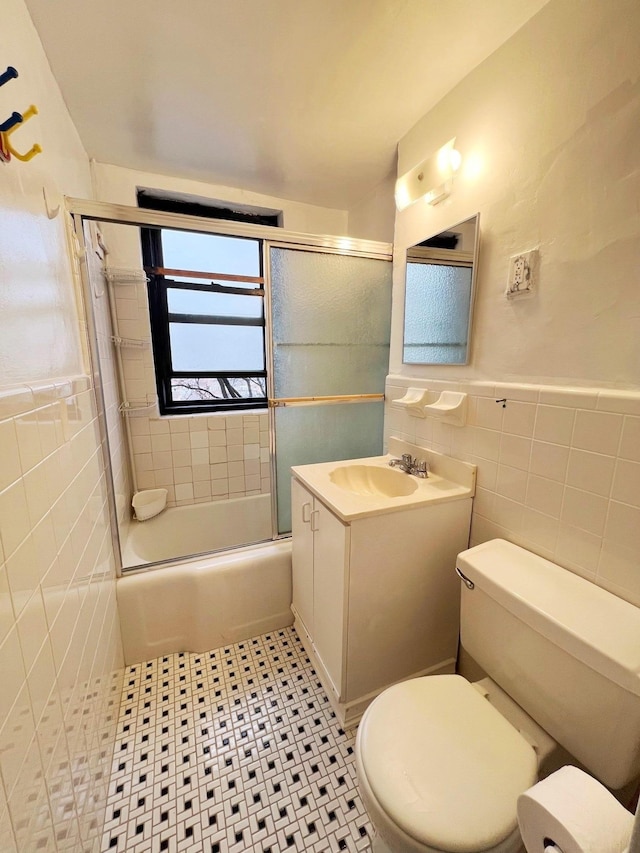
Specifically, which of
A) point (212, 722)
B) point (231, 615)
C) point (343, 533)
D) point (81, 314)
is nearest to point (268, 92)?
point (81, 314)

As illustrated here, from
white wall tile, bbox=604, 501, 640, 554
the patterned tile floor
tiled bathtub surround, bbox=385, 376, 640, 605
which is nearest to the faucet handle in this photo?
tiled bathtub surround, bbox=385, 376, 640, 605

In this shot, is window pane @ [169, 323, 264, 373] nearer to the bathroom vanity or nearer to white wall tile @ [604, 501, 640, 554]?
the bathroom vanity

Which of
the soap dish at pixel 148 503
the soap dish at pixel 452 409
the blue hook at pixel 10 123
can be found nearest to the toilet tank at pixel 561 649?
the soap dish at pixel 452 409

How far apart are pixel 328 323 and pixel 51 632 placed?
1570 millimetres

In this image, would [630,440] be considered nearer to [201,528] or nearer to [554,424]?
[554,424]

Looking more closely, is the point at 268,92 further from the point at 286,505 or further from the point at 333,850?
the point at 333,850

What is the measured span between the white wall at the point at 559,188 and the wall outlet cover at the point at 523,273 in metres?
0.03

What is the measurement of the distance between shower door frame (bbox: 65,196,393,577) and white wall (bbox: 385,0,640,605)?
60 centimetres

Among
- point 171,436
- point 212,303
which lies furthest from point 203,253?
point 171,436

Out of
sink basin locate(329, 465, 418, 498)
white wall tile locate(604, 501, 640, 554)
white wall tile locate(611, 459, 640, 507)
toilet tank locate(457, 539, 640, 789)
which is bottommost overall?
toilet tank locate(457, 539, 640, 789)

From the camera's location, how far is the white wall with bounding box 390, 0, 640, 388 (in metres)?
0.85

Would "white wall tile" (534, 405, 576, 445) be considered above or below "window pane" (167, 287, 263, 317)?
below

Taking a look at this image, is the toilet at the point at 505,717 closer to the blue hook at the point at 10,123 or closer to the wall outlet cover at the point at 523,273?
the wall outlet cover at the point at 523,273

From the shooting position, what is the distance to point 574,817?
0.39 m
